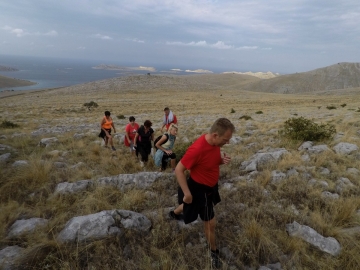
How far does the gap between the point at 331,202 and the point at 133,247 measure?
139 inches

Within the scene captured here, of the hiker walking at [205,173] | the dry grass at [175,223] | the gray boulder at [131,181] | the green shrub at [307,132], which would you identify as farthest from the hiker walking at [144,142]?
the green shrub at [307,132]

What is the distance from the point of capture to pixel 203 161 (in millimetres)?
2818

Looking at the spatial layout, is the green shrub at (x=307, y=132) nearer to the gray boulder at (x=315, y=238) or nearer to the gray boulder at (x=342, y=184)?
the gray boulder at (x=342, y=184)

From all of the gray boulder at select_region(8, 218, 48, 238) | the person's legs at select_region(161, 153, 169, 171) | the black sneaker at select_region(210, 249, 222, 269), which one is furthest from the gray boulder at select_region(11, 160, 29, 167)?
the black sneaker at select_region(210, 249, 222, 269)

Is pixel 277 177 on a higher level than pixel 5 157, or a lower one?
higher

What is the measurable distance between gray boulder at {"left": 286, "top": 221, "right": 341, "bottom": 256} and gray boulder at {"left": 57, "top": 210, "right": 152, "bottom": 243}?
222cm

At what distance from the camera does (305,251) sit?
302 centimetres

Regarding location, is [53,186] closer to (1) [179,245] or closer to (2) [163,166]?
(2) [163,166]

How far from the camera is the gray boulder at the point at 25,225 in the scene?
321 centimetres

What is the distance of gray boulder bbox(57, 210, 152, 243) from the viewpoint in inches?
120

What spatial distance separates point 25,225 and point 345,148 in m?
7.79

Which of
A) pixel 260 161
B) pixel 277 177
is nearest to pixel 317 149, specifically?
pixel 260 161

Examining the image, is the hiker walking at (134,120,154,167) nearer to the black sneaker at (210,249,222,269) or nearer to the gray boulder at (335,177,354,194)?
the black sneaker at (210,249,222,269)

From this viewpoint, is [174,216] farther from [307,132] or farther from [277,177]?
[307,132]
